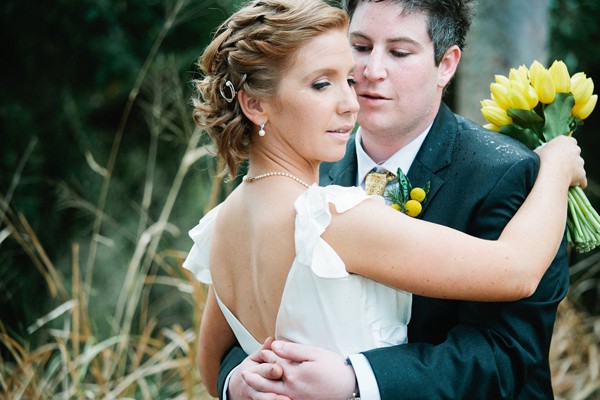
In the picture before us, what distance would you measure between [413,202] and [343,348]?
719 millimetres

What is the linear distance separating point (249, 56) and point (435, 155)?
0.96 meters

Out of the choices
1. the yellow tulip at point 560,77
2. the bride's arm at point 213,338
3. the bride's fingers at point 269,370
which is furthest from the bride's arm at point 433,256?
the bride's arm at point 213,338

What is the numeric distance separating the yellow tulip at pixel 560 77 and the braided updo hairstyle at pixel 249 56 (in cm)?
97

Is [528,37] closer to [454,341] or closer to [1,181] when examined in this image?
[454,341]

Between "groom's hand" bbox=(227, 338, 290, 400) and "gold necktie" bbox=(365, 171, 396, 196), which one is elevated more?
"gold necktie" bbox=(365, 171, 396, 196)

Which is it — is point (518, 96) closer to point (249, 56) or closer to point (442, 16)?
point (442, 16)

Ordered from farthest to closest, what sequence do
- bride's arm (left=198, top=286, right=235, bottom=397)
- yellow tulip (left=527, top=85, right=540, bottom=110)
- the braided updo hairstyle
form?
bride's arm (left=198, top=286, right=235, bottom=397), yellow tulip (left=527, top=85, right=540, bottom=110), the braided updo hairstyle

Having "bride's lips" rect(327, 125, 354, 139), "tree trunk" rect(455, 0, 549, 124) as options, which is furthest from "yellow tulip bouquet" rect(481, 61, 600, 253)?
"tree trunk" rect(455, 0, 549, 124)

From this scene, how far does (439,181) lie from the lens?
124 inches

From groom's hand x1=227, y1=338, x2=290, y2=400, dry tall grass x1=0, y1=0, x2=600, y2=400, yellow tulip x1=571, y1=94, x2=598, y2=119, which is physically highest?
yellow tulip x1=571, y1=94, x2=598, y2=119

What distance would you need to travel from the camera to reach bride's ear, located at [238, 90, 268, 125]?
9.25ft

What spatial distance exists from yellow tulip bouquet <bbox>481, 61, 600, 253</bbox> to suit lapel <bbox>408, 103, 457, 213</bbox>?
0.63ft

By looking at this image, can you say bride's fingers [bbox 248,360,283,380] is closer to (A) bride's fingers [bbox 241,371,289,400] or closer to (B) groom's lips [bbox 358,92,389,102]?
(A) bride's fingers [bbox 241,371,289,400]

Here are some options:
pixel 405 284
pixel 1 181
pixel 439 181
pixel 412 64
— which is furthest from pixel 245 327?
pixel 1 181
